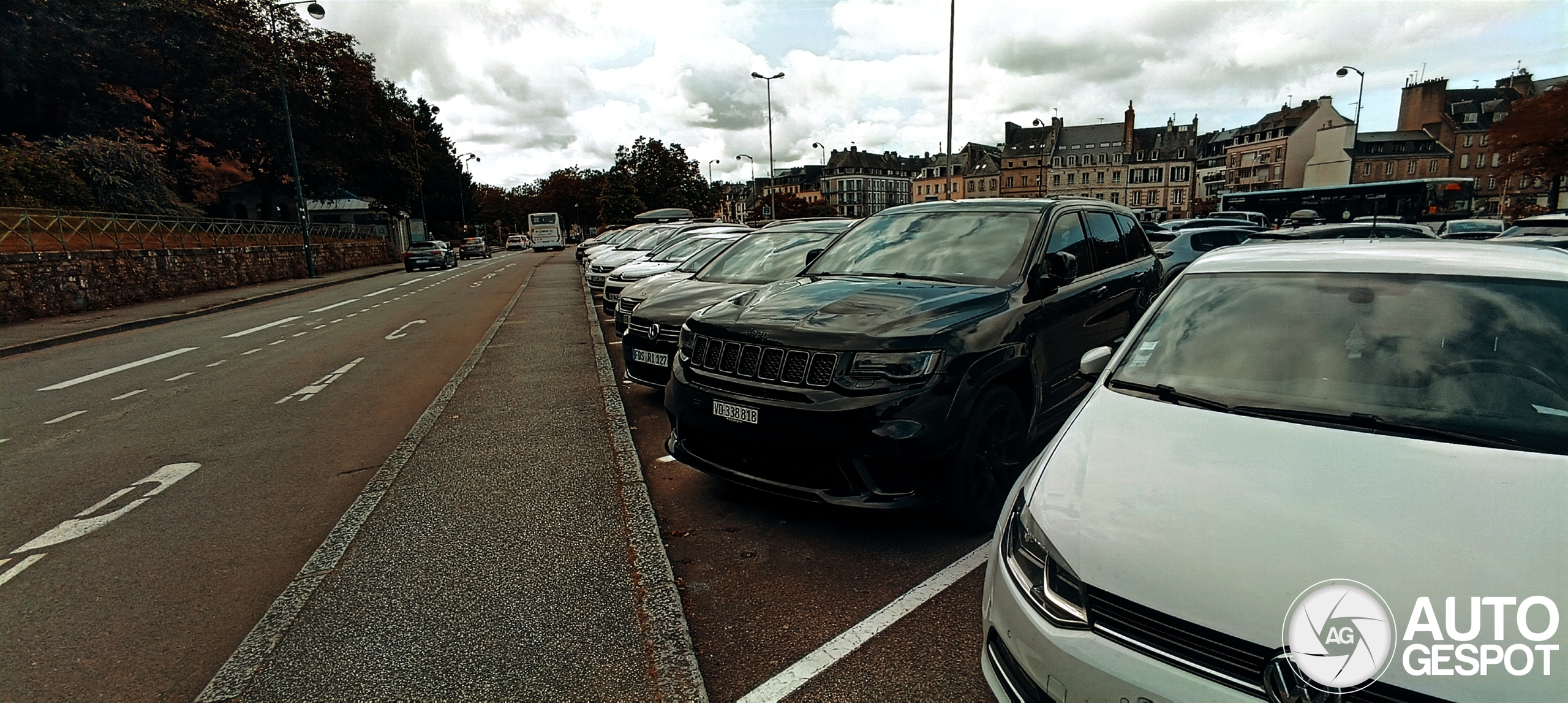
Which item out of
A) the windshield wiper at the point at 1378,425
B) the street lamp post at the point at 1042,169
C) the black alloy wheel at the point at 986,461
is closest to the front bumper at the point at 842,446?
the black alloy wheel at the point at 986,461

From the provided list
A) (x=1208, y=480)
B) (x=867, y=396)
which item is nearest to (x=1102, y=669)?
(x=1208, y=480)

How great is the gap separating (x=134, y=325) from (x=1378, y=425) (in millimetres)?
20413

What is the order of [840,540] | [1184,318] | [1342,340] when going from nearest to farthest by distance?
[1342,340], [1184,318], [840,540]

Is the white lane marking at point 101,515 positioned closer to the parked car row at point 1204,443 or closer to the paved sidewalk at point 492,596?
the paved sidewalk at point 492,596

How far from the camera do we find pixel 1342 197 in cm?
3038

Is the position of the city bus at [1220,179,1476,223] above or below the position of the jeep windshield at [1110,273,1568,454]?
above

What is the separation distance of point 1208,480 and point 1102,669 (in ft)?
2.00

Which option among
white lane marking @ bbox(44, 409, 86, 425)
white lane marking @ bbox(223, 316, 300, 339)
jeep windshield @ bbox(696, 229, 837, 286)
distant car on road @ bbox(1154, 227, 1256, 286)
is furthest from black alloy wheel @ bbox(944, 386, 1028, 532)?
white lane marking @ bbox(223, 316, 300, 339)

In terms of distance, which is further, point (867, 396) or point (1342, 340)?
point (867, 396)

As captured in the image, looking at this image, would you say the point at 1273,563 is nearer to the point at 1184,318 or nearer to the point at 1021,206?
the point at 1184,318

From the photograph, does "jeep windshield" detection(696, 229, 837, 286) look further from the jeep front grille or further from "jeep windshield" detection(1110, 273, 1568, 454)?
"jeep windshield" detection(1110, 273, 1568, 454)

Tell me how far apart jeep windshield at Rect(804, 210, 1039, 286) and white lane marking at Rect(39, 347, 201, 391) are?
10028 mm

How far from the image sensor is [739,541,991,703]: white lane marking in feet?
8.44

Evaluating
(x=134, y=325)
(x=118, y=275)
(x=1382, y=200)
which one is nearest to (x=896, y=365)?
(x=134, y=325)
